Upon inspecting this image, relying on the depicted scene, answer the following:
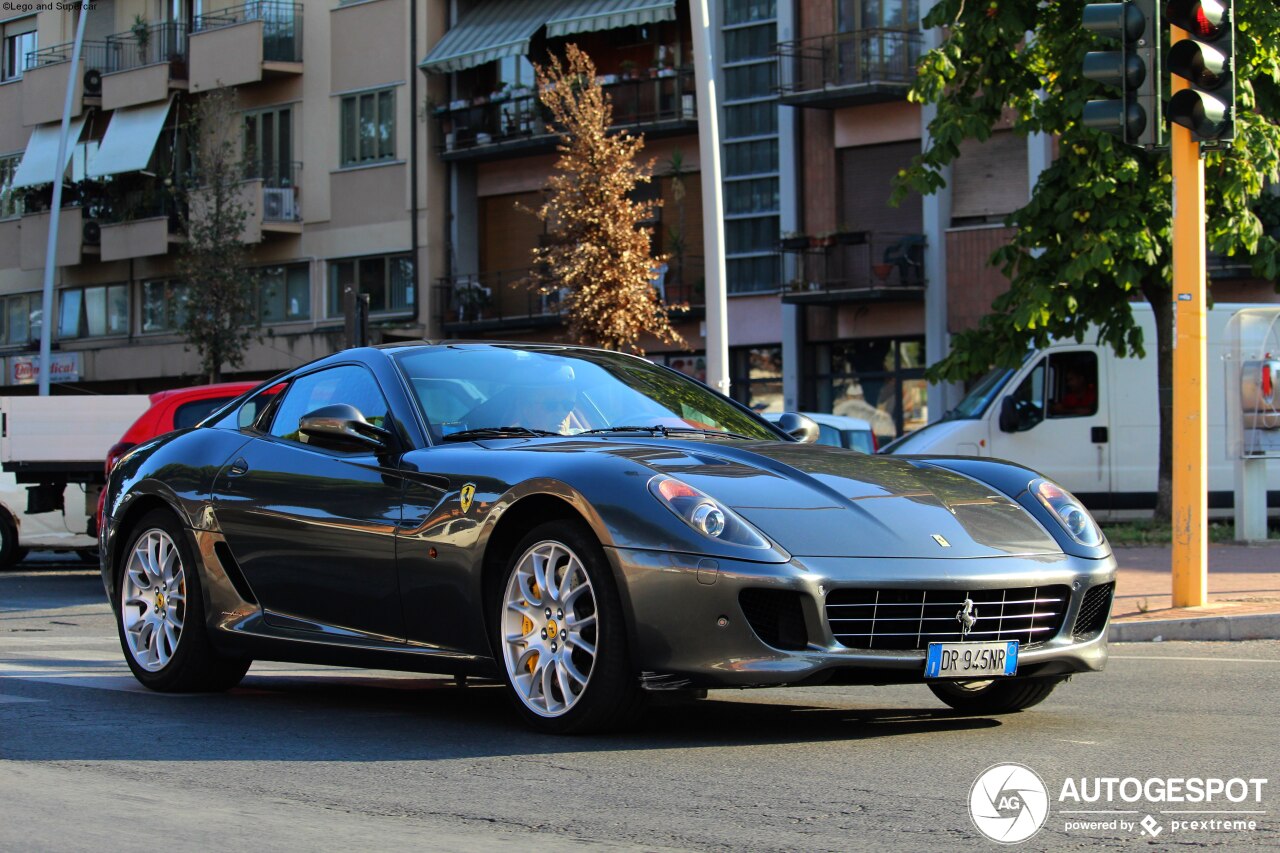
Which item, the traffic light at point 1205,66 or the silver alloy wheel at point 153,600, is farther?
the traffic light at point 1205,66

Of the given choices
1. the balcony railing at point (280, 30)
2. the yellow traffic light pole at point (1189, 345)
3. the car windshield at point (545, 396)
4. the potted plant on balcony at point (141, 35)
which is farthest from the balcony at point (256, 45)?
the car windshield at point (545, 396)

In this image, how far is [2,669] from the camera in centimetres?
944

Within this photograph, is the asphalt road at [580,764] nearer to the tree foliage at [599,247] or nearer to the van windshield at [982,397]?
the van windshield at [982,397]

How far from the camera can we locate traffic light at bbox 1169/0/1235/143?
1071cm

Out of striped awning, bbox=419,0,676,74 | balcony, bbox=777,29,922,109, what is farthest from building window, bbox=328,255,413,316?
balcony, bbox=777,29,922,109

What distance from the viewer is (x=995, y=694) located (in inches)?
286

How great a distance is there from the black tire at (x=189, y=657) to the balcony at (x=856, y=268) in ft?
87.3

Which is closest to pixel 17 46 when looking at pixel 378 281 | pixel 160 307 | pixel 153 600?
pixel 160 307

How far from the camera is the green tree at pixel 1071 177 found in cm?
1945

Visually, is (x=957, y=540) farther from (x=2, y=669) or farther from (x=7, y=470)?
(x=7, y=470)

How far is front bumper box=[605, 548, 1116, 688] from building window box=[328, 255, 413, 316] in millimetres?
37384

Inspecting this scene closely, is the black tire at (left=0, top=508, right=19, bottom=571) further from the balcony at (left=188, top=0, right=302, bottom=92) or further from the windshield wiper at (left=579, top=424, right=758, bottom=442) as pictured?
the balcony at (left=188, top=0, right=302, bottom=92)

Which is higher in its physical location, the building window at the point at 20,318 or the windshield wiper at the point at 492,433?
the building window at the point at 20,318

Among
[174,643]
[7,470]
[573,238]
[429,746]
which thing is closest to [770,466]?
[429,746]
